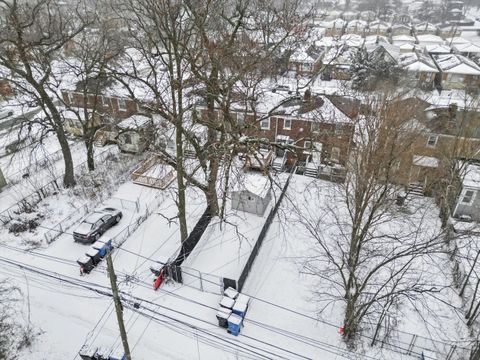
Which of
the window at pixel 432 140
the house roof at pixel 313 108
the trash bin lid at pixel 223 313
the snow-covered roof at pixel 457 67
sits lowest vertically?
the trash bin lid at pixel 223 313

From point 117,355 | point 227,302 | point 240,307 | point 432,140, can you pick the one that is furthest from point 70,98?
point 432,140

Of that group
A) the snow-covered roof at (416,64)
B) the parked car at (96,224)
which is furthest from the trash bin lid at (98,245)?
the snow-covered roof at (416,64)

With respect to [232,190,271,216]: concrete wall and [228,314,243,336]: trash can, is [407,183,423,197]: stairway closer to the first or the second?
[232,190,271,216]: concrete wall

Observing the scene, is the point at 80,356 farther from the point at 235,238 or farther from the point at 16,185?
the point at 16,185

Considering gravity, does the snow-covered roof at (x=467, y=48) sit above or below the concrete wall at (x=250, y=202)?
above

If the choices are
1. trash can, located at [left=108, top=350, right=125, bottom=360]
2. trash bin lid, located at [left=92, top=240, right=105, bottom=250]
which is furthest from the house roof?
trash can, located at [left=108, top=350, right=125, bottom=360]

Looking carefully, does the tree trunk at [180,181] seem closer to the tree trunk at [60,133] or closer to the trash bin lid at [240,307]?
the trash bin lid at [240,307]

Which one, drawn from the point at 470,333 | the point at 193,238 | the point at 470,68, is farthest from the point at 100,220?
the point at 470,68
